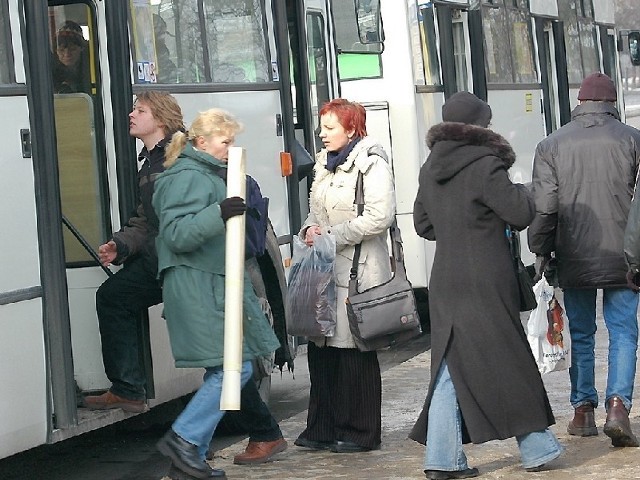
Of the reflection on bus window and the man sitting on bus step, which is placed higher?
the reflection on bus window

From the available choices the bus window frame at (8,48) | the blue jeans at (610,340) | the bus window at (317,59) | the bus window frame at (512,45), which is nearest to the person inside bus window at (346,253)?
the blue jeans at (610,340)

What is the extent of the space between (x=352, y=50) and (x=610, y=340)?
4.16 metres

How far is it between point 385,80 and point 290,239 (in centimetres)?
309

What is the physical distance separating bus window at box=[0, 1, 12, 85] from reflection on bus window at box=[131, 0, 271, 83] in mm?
1223

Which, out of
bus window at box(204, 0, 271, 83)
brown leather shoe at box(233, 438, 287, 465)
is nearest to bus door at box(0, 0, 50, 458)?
brown leather shoe at box(233, 438, 287, 465)

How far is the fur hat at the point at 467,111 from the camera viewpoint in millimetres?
6980

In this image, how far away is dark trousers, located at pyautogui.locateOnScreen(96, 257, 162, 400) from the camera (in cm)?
757

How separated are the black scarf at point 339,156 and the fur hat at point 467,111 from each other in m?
0.86

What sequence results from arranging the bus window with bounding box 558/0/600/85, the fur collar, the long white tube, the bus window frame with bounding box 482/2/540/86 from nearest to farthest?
the long white tube, the fur collar, the bus window frame with bounding box 482/2/540/86, the bus window with bounding box 558/0/600/85

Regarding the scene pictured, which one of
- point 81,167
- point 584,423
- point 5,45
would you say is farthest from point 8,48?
point 584,423

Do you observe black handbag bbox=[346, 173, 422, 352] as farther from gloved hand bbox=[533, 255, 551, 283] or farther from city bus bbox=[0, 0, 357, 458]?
gloved hand bbox=[533, 255, 551, 283]

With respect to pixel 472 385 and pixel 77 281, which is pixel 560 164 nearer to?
pixel 472 385

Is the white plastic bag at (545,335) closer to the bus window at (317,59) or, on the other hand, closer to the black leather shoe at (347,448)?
the black leather shoe at (347,448)

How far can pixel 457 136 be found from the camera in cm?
693
